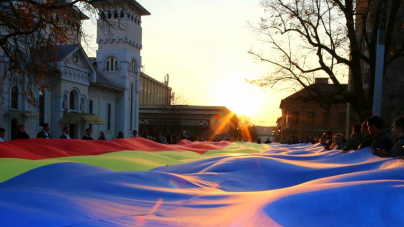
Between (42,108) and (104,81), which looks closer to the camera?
(42,108)

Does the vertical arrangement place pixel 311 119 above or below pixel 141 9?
below

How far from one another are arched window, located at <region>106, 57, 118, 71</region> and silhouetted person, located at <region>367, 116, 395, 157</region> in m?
38.7

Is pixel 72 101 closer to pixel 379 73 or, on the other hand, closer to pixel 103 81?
pixel 103 81

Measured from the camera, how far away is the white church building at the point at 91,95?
2512cm

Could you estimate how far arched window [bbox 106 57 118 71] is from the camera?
41969mm

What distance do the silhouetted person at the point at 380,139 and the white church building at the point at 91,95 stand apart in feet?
50.4

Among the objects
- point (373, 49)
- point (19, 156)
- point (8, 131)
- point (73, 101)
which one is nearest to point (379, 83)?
point (373, 49)

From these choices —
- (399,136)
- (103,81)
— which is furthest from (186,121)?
(399,136)

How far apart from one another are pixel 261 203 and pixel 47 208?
1628mm

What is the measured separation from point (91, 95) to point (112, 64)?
309 inches

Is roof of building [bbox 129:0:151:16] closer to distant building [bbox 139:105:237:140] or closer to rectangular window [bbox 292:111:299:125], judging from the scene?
distant building [bbox 139:105:237:140]

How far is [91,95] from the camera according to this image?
35.3 metres

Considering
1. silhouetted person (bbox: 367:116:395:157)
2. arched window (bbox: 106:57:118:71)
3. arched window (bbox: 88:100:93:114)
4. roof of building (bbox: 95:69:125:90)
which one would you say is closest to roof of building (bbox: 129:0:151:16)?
arched window (bbox: 106:57:118:71)

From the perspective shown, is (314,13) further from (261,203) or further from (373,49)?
(261,203)
